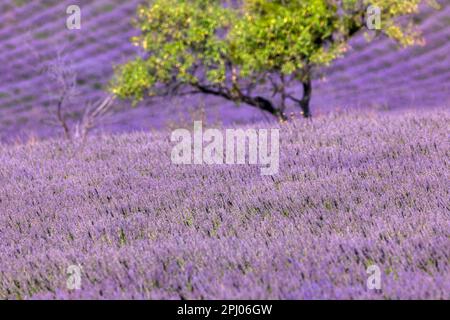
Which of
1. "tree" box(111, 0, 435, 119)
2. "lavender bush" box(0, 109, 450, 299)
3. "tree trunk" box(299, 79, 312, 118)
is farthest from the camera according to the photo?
"tree trunk" box(299, 79, 312, 118)

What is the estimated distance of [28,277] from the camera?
5.95 m

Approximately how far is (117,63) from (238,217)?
25820 mm

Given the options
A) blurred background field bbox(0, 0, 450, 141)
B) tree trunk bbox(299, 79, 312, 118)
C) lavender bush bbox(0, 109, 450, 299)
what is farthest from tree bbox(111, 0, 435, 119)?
blurred background field bbox(0, 0, 450, 141)

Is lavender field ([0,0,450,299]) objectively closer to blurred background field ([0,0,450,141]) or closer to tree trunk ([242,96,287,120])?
tree trunk ([242,96,287,120])

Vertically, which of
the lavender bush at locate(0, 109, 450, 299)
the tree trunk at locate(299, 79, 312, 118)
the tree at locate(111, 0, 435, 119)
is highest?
the tree at locate(111, 0, 435, 119)

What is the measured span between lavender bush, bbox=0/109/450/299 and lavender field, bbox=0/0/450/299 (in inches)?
0.6

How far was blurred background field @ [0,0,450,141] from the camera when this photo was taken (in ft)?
93.2

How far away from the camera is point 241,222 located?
6.97 m

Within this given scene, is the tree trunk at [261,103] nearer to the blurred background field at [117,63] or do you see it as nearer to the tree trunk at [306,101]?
the tree trunk at [306,101]

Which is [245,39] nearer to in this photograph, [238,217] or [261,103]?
[261,103]

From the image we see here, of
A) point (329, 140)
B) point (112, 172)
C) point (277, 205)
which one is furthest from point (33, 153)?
point (277, 205)

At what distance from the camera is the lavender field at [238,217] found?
542 cm

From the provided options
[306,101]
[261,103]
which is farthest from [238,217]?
[261,103]

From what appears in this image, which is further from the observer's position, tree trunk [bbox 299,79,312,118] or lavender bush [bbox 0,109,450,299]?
tree trunk [bbox 299,79,312,118]
